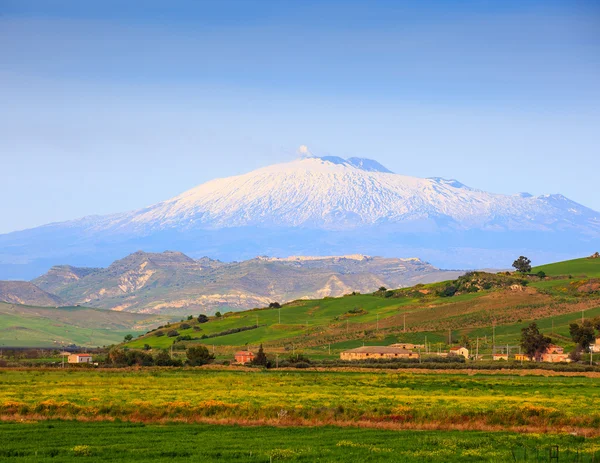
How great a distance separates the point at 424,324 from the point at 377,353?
4257 centimetres

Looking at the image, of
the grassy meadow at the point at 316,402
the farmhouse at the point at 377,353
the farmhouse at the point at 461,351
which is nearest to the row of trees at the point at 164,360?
the farmhouse at the point at 377,353

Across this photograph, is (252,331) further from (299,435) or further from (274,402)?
(299,435)

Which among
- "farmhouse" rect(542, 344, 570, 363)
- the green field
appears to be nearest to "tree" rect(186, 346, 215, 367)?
"farmhouse" rect(542, 344, 570, 363)

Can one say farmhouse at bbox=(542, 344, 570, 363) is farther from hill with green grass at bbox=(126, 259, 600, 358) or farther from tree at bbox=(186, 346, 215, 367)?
tree at bbox=(186, 346, 215, 367)

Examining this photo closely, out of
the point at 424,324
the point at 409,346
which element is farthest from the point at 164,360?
the point at 424,324

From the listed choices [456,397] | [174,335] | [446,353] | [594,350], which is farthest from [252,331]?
[456,397]

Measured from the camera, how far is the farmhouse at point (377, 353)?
4911 inches

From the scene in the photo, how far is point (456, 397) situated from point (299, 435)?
19.5 metres

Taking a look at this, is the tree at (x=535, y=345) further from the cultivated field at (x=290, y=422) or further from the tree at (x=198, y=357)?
the cultivated field at (x=290, y=422)

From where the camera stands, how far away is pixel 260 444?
35.3m

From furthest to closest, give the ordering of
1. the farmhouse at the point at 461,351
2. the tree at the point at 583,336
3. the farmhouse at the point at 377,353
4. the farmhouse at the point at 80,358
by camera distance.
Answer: the farmhouse at the point at 80,358 < the farmhouse at the point at 461,351 < the farmhouse at the point at 377,353 < the tree at the point at 583,336

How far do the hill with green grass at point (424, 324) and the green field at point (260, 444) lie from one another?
9529 centimetres

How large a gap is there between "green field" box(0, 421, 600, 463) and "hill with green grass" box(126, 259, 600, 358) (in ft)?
313

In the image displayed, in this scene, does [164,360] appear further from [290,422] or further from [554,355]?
[290,422]
